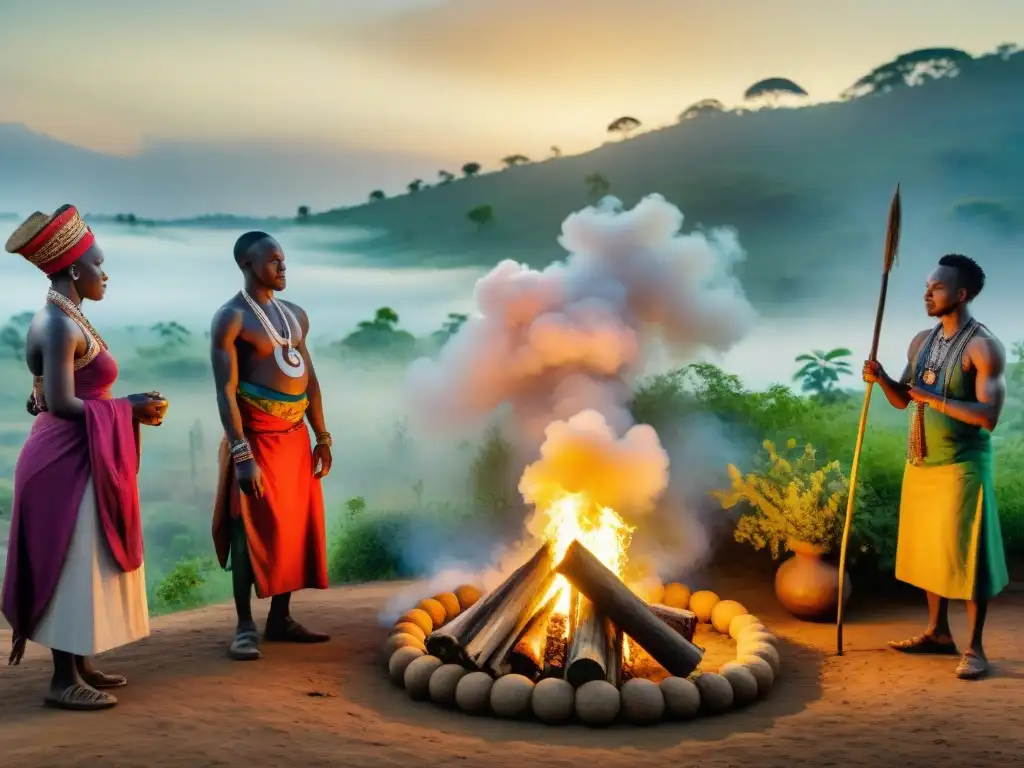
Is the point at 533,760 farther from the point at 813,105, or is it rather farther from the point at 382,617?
the point at 813,105

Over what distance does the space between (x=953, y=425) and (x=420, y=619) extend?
330cm

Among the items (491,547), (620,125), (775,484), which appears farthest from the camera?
(620,125)

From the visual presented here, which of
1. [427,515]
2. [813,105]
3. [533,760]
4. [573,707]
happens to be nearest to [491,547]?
[427,515]

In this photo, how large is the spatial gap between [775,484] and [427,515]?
4071 millimetres

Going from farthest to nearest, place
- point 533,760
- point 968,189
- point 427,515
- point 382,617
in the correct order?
point 968,189 → point 427,515 → point 382,617 → point 533,760

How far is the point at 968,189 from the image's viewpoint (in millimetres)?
15688

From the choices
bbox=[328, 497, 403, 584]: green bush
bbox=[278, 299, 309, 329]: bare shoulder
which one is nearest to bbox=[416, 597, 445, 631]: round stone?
bbox=[278, 299, 309, 329]: bare shoulder

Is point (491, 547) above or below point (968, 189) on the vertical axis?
below

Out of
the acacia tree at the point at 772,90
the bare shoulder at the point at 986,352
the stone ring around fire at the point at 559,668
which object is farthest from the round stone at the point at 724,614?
the acacia tree at the point at 772,90

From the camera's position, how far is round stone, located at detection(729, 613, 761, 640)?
657 cm

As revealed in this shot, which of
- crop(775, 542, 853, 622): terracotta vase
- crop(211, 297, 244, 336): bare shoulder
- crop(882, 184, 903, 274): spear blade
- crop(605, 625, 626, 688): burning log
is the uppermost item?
crop(882, 184, 903, 274): spear blade

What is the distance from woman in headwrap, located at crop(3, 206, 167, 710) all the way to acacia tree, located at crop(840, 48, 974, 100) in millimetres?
12875

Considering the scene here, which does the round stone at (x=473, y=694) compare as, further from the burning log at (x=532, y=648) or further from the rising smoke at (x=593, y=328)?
the rising smoke at (x=593, y=328)

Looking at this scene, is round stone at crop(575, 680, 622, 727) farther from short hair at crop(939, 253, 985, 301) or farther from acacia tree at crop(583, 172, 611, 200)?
acacia tree at crop(583, 172, 611, 200)
